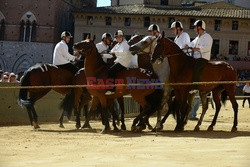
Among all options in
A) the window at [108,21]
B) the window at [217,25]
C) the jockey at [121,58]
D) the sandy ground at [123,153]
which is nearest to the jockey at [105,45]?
the jockey at [121,58]

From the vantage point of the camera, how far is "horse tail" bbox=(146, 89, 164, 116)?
12.8m

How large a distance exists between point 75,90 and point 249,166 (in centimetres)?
943

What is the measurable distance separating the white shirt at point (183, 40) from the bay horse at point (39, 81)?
10.7ft

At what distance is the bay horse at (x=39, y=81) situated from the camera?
46.6 ft

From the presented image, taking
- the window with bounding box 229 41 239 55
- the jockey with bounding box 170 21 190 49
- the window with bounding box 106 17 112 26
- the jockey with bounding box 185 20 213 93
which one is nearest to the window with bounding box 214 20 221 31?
the window with bounding box 229 41 239 55

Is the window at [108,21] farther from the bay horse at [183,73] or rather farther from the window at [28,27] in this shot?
the bay horse at [183,73]

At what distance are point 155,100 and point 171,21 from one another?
142 ft

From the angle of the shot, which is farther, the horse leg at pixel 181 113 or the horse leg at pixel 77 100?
the horse leg at pixel 77 100

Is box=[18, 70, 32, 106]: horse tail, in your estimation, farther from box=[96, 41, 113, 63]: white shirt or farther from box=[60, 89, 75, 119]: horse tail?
box=[96, 41, 113, 63]: white shirt

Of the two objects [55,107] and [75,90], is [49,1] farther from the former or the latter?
[75,90]

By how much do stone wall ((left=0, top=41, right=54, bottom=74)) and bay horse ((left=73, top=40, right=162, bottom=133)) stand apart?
40389mm

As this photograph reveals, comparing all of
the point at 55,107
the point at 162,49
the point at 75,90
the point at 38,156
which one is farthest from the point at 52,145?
the point at 55,107

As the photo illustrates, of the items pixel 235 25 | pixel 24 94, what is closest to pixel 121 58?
pixel 24 94

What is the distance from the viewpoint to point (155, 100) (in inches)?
507
